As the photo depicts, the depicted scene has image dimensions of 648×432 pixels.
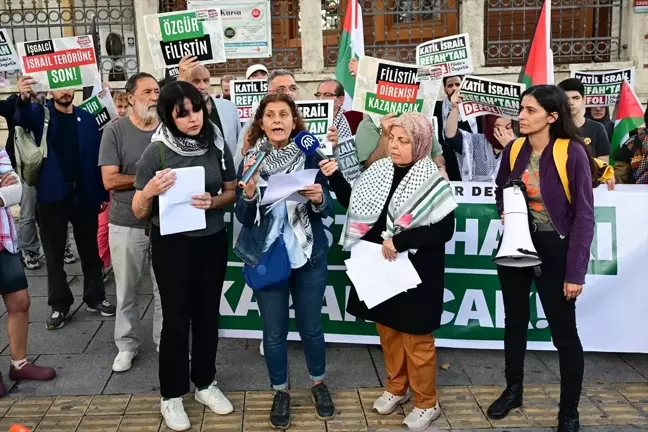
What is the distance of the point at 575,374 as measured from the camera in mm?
3439

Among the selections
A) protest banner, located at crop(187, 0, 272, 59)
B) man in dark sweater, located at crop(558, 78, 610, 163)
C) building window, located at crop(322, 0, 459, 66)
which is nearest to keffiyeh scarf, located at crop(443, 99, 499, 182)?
man in dark sweater, located at crop(558, 78, 610, 163)

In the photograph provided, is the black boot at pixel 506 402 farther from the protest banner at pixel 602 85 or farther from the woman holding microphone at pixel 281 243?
the protest banner at pixel 602 85

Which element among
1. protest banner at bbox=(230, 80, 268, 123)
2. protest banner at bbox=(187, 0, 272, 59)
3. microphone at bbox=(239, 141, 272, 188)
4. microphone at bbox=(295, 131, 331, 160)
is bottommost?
microphone at bbox=(239, 141, 272, 188)

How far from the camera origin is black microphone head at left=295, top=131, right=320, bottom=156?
336 cm

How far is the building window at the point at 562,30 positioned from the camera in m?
10.4

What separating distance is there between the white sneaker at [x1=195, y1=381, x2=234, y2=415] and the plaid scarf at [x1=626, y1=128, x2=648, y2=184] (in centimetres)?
333

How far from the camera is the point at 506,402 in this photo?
3719 mm

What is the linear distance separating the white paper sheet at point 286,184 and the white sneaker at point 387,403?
136 centimetres

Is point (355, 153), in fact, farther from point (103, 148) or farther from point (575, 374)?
point (575, 374)

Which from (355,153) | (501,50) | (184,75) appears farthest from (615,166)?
(501,50)

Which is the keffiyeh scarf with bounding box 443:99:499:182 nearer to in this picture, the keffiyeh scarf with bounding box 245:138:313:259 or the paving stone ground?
the paving stone ground

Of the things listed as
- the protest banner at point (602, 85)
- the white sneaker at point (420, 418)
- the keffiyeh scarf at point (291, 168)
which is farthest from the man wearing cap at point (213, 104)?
the protest banner at point (602, 85)

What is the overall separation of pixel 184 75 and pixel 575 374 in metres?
3.34

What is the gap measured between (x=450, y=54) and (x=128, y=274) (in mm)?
3392
